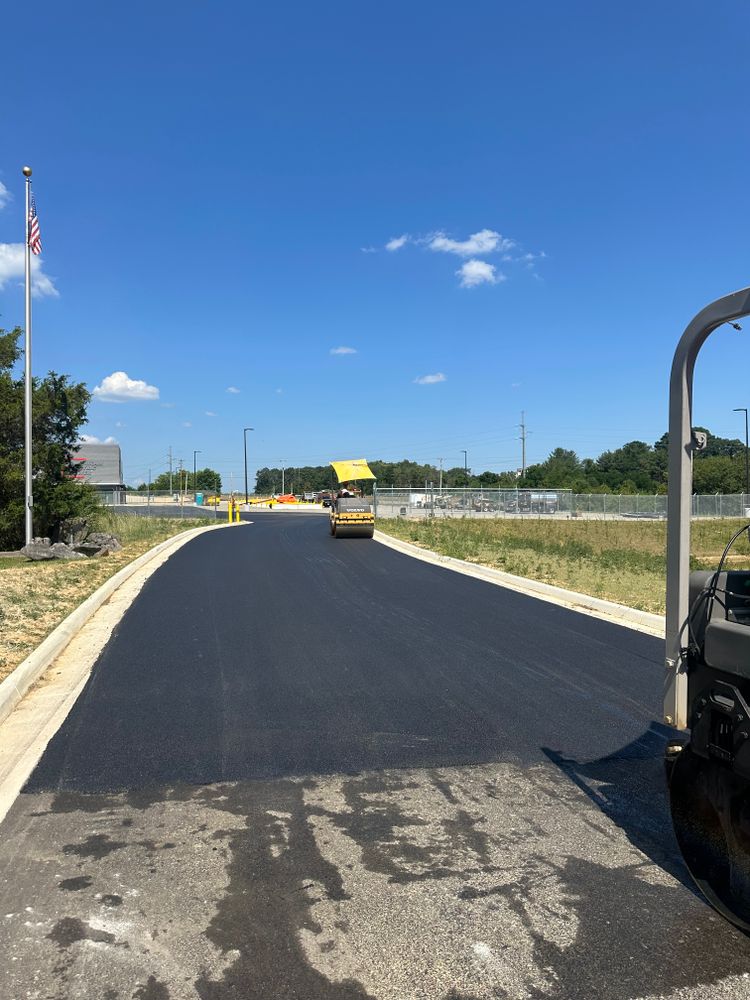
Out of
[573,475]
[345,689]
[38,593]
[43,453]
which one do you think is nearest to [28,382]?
[43,453]

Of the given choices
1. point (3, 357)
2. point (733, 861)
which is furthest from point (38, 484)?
point (733, 861)

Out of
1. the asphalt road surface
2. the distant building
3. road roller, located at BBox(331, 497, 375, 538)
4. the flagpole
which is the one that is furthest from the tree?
the distant building

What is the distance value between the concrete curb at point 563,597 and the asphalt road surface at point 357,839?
2.16 m

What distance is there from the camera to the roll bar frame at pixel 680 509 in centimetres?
350

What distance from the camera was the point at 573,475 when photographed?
326 ft

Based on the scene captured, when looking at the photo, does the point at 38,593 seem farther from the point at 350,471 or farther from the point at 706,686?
the point at 350,471

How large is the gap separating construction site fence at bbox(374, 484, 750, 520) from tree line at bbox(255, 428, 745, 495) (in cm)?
356

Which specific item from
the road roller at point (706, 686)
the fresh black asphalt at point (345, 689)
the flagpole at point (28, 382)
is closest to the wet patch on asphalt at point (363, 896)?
the road roller at point (706, 686)

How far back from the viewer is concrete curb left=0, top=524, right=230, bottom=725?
6.76 metres

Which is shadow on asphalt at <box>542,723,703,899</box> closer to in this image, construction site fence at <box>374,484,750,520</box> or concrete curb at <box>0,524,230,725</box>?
concrete curb at <box>0,524,230,725</box>

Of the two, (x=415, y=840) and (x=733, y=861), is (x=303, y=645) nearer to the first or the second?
(x=415, y=840)

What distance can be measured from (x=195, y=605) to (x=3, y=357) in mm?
17087

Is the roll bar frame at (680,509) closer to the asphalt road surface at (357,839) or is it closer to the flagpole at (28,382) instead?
the asphalt road surface at (357,839)

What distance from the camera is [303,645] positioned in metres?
9.31
